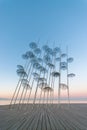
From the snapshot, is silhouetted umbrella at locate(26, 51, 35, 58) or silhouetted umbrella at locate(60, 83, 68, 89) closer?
silhouetted umbrella at locate(60, 83, 68, 89)

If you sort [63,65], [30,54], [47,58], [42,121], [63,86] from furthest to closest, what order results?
1. [47,58]
2. [63,65]
3. [30,54]
4. [63,86]
5. [42,121]

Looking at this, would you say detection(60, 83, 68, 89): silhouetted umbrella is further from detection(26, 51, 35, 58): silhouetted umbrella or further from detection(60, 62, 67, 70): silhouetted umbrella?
detection(26, 51, 35, 58): silhouetted umbrella

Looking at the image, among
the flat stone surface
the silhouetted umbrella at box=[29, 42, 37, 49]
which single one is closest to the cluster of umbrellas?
the silhouetted umbrella at box=[29, 42, 37, 49]

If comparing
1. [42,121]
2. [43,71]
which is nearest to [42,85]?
[43,71]

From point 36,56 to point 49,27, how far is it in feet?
21.7

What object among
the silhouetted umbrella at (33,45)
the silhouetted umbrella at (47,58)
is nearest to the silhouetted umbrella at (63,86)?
the silhouetted umbrella at (47,58)

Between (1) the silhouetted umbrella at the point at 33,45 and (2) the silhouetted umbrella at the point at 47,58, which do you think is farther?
(2) the silhouetted umbrella at the point at 47,58

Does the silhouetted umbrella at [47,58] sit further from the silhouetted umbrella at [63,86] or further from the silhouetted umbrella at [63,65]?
the silhouetted umbrella at [63,86]

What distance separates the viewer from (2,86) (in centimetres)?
3419

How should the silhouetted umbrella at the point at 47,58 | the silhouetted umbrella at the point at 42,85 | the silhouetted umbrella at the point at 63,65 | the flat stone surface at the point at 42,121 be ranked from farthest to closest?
1. the silhouetted umbrella at the point at 47,58
2. the silhouetted umbrella at the point at 63,65
3. the silhouetted umbrella at the point at 42,85
4. the flat stone surface at the point at 42,121

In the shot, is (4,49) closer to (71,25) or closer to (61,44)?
(61,44)

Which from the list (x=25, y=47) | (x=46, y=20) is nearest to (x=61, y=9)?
(x=46, y=20)

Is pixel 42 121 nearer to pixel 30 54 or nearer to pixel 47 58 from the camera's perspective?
pixel 30 54

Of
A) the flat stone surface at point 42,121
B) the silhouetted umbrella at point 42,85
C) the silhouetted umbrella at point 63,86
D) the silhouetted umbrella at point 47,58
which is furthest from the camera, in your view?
the silhouetted umbrella at point 47,58
